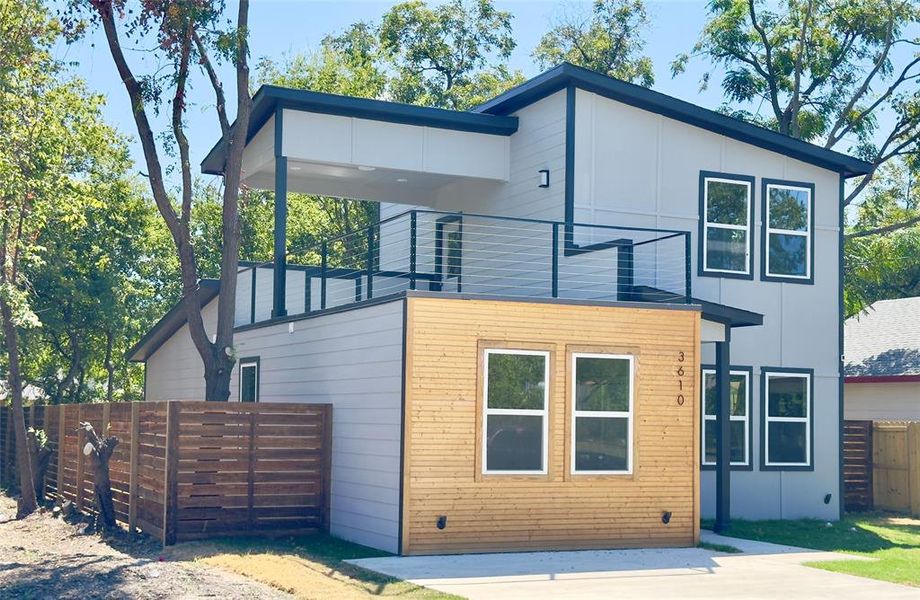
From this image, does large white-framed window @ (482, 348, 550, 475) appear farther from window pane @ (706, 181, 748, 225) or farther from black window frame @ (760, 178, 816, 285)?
black window frame @ (760, 178, 816, 285)

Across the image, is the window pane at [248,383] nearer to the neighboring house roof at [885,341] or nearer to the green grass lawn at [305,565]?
the green grass lawn at [305,565]

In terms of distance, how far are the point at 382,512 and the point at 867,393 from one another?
14414 mm

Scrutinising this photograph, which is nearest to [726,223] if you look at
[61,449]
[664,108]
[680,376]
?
[664,108]

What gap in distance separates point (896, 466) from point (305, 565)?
12954 mm

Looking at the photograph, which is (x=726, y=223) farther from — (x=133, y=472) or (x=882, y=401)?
(x=133, y=472)

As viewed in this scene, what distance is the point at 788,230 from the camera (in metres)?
20.6

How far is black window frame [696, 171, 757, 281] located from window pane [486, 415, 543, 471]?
220 inches

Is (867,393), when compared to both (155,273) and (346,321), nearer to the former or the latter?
(346,321)

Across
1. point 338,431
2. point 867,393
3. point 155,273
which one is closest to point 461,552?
point 338,431

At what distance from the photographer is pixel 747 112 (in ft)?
104

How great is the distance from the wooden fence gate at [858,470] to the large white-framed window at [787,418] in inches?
92.3

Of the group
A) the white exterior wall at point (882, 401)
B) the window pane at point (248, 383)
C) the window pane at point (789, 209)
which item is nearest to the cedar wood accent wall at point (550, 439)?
the window pane at point (789, 209)

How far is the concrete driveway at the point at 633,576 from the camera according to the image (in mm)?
12375

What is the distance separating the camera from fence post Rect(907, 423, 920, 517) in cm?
2212
